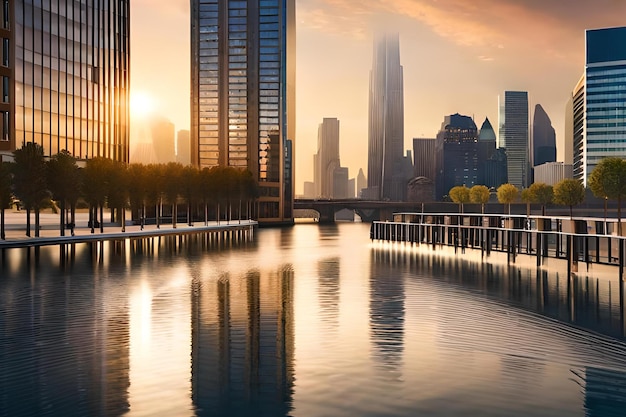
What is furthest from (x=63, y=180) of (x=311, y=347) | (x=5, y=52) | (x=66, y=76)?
(x=311, y=347)

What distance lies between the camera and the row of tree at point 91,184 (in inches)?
3383

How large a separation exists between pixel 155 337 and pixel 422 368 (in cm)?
925

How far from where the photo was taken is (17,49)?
109938mm

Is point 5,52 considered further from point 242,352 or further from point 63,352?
point 242,352

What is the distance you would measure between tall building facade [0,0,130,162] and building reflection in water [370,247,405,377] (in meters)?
78.8

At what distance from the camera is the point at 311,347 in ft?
70.1

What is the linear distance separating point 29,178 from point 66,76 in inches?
1759

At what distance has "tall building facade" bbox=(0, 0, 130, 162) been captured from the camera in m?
104

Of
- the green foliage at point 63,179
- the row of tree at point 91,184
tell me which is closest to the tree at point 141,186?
the row of tree at point 91,184

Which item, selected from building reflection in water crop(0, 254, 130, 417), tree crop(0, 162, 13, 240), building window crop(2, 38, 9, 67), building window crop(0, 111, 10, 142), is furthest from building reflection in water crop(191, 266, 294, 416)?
building window crop(2, 38, 9, 67)

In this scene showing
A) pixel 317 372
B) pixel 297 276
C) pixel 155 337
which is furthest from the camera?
pixel 297 276

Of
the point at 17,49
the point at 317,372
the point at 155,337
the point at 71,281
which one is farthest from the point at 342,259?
the point at 17,49

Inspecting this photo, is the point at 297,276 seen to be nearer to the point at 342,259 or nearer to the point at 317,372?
the point at 342,259

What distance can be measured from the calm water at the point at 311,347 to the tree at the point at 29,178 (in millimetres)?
47269
